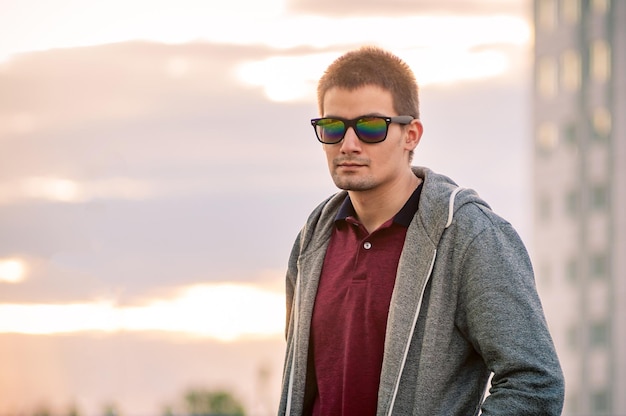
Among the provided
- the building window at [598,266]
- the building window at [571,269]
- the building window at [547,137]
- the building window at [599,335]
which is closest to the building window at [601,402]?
the building window at [599,335]

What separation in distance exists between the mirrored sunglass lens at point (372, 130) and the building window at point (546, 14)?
79419 millimetres

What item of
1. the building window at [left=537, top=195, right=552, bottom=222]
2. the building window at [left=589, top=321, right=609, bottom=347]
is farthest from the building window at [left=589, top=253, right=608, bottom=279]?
the building window at [left=537, top=195, right=552, bottom=222]

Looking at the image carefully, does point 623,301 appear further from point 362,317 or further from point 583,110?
point 362,317

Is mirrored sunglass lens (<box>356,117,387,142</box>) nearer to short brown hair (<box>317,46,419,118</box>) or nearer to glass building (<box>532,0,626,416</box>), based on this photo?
short brown hair (<box>317,46,419,118</box>)

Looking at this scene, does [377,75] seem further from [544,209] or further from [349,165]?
[544,209]

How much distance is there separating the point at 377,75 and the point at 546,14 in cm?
8236

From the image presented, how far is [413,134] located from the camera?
11.6 feet

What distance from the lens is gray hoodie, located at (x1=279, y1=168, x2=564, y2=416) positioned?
10.4ft

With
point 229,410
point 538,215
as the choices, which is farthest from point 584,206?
point 229,410

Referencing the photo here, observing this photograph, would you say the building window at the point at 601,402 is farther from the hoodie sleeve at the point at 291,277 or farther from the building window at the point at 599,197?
the hoodie sleeve at the point at 291,277

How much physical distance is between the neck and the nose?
0.52 feet

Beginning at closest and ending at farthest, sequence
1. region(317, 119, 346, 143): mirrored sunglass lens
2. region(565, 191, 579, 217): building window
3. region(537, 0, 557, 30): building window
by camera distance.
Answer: region(317, 119, 346, 143): mirrored sunglass lens → region(565, 191, 579, 217): building window → region(537, 0, 557, 30): building window

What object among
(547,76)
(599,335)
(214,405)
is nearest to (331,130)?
(599,335)

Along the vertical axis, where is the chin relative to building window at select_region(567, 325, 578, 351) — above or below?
above
